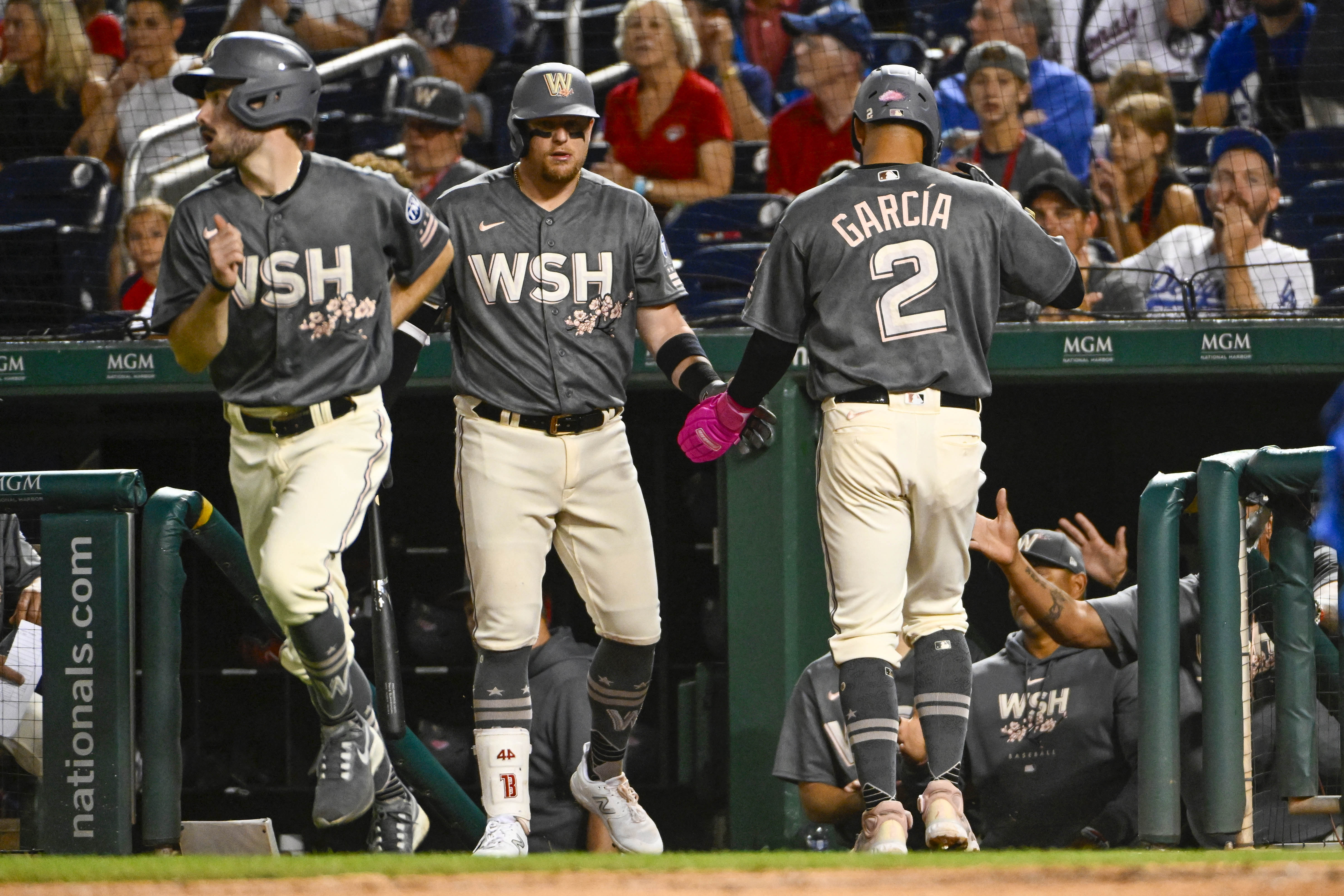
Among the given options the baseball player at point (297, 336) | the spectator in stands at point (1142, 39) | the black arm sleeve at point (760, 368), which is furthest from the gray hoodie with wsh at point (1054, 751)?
the spectator in stands at point (1142, 39)

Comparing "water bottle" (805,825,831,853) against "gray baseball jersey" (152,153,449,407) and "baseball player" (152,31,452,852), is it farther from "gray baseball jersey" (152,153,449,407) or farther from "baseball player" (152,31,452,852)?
"gray baseball jersey" (152,153,449,407)

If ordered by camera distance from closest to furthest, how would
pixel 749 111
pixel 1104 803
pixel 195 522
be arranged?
pixel 195 522
pixel 1104 803
pixel 749 111

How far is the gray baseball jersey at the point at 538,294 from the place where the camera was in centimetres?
361

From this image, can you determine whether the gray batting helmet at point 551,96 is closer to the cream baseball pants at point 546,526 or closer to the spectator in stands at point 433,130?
the cream baseball pants at point 546,526

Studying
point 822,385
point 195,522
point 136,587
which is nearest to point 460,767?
point 136,587

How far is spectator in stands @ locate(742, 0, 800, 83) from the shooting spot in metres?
7.19

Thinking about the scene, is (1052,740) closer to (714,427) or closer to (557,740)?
(557,740)

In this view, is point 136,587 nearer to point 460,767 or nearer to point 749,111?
point 460,767

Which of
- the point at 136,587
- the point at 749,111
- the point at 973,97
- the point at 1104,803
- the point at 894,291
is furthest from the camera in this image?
the point at 749,111

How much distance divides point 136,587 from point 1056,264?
3188 millimetres

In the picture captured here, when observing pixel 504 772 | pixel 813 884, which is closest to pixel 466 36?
pixel 504 772

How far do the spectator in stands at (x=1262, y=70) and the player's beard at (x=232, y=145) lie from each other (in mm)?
4577

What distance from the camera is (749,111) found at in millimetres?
6773

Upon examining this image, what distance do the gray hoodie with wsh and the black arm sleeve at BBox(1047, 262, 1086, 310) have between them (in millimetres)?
1375
